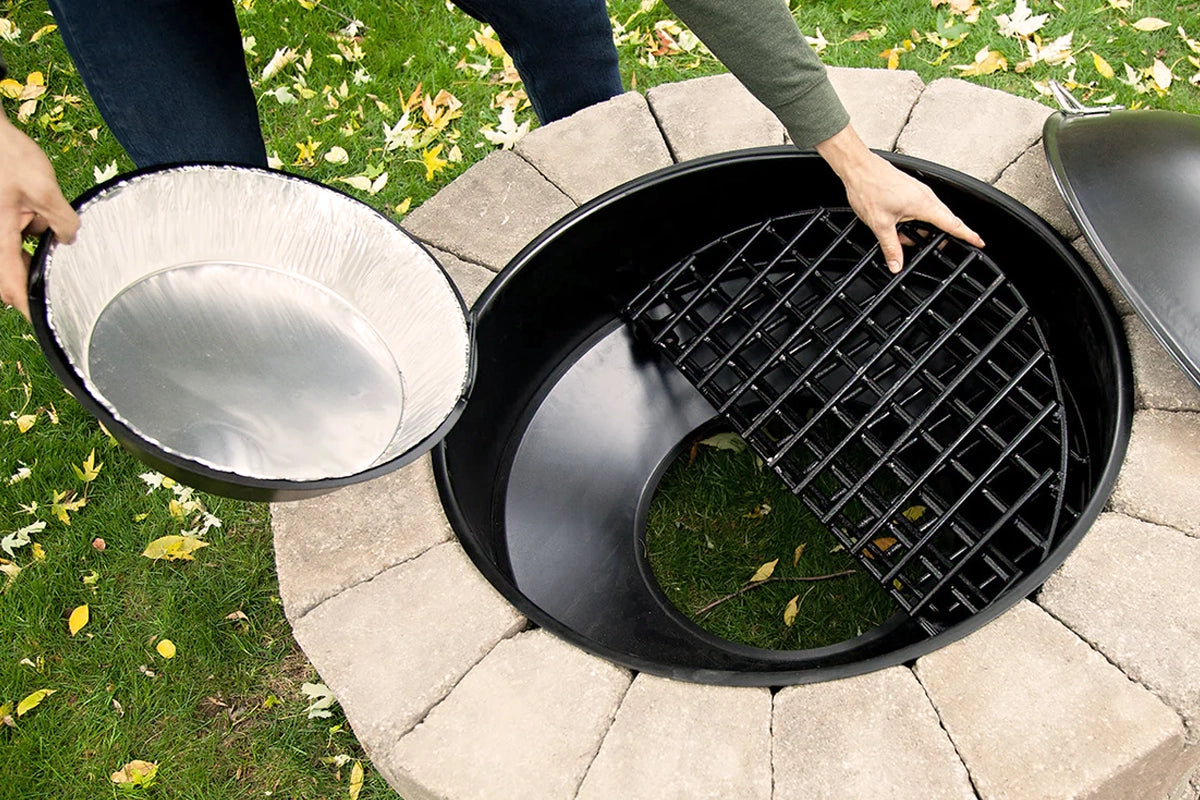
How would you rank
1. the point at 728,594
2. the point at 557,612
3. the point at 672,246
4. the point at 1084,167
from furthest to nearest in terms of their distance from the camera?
the point at 728,594, the point at 672,246, the point at 557,612, the point at 1084,167

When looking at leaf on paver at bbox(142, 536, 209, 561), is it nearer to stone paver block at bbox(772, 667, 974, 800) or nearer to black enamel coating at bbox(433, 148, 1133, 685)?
black enamel coating at bbox(433, 148, 1133, 685)

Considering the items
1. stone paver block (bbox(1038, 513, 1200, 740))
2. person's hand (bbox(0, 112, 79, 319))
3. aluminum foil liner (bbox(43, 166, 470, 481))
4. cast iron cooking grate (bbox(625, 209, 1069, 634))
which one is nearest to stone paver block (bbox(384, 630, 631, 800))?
aluminum foil liner (bbox(43, 166, 470, 481))

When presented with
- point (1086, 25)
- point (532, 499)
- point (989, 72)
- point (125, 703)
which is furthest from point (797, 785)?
A: point (1086, 25)

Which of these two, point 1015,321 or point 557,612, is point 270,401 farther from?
point 1015,321

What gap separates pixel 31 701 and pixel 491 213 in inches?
58.8

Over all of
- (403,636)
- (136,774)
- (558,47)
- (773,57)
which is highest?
(773,57)

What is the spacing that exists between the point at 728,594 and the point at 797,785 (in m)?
0.89

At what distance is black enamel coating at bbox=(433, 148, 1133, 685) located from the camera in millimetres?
→ 1666

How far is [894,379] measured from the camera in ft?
6.45

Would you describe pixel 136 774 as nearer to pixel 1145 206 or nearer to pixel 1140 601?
pixel 1140 601

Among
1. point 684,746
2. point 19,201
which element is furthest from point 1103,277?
point 19,201

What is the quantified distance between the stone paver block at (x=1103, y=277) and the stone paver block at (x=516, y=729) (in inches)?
38.9

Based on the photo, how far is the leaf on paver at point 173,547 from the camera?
2332 millimetres

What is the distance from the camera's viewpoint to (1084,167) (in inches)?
61.6
